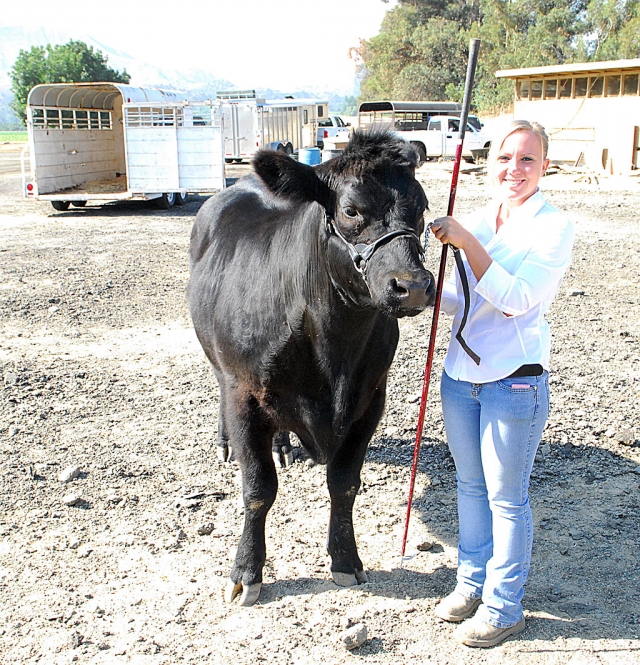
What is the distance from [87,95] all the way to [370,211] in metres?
16.4

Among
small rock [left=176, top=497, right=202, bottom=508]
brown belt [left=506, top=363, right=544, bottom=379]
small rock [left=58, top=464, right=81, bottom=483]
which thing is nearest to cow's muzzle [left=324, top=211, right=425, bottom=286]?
brown belt [left=506, top=363, right=544, bottom=379]

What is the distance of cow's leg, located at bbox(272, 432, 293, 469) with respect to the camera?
455 centimetres

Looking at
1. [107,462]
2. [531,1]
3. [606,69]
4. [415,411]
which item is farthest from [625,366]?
[531,1]

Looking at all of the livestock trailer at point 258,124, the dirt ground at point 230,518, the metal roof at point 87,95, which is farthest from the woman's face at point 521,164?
the livestock trailer at point 258,124

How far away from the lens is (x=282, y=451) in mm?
4562

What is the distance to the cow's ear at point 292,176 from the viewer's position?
2893mm

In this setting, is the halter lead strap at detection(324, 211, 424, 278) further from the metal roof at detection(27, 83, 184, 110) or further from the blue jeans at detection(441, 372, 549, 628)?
the metal roof at detection(27, 83, 184, 110)

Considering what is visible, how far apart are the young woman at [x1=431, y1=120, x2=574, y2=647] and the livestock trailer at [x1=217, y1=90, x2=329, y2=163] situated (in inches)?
748

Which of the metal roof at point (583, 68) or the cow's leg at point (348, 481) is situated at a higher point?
the metal roof at point (583, 68)

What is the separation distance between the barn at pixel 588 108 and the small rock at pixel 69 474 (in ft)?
64.1

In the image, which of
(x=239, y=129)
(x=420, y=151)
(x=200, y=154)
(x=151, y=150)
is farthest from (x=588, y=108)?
(x=420, y=151)

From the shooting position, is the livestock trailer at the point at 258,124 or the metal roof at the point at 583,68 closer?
the metal roof at the point at 583,68

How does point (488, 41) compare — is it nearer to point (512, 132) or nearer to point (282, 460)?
point (282, 460)

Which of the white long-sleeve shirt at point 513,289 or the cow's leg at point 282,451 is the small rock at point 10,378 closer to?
the cow's leg at point 282,451
